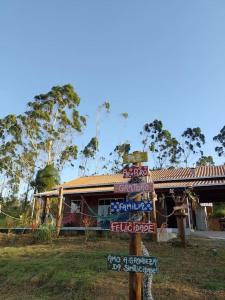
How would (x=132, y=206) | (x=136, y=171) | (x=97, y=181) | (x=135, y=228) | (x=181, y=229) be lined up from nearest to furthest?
(x=135, y=228), (x=132, y=206), (x=136, y=171), (x=181, y=229), (x=97, y=181)

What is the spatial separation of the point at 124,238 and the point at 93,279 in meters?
5.19

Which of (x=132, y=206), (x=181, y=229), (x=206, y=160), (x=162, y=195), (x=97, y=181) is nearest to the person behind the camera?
(x=132, y=206)

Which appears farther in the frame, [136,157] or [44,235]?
[44,235]

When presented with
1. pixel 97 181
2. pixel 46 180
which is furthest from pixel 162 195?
pixel 46 180

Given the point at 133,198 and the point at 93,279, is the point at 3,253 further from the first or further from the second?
the point at 133,198

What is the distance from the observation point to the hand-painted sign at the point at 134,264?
441 cm

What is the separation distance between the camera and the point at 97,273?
7.09 meters

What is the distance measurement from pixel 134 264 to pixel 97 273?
293cm

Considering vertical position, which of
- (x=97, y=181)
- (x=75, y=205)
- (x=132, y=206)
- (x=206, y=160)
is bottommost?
(x=132, y=206)

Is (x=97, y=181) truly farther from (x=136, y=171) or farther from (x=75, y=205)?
(x=136, y=171)

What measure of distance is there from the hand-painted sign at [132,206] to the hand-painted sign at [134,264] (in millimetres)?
807

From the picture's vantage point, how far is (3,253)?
10219mm

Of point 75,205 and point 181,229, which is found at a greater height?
point 75,205

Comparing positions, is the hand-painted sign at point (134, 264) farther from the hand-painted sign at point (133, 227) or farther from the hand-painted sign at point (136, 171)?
the hand-painted sign at point (136, 171)
